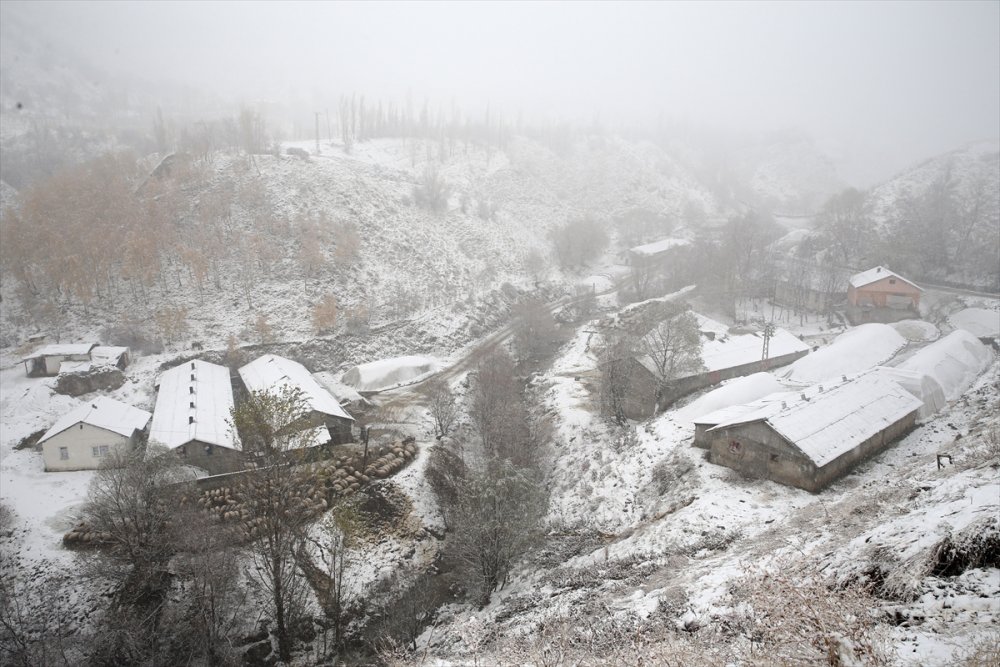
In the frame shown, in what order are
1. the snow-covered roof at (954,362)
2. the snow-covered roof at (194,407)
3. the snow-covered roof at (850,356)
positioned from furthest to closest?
the snow-covered roof at (850,356) → the snow-covered roof at (954,362) → the snow-covered roof at (194,407)

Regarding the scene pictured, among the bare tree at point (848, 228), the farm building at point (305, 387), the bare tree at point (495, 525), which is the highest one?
the bare tree at point (848, 228)

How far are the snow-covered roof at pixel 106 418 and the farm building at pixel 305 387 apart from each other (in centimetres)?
754

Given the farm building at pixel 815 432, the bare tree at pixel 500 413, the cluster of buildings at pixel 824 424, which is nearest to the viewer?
the farm building at pixel 815 432

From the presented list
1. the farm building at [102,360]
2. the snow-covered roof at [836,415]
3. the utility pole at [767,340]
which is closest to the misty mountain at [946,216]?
the utility pole at [767,340]

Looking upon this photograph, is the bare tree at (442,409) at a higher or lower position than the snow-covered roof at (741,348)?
lower

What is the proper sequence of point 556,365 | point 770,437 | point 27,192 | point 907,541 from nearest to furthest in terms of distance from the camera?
point 907,541, point 770,437, point 556,365, point 27,192

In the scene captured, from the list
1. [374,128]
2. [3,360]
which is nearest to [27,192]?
[3,360]

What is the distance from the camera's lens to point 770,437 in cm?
2467

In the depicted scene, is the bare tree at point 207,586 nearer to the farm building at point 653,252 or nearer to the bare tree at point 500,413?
the bare tree at point 500,413

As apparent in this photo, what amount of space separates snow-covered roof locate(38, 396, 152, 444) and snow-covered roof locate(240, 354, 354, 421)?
754cm

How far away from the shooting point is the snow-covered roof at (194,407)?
31328 millimetres

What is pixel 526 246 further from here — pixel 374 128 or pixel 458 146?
pixel 374 128

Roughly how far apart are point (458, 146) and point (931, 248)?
8192cm

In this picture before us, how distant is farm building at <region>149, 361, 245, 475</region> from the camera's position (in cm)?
3075
